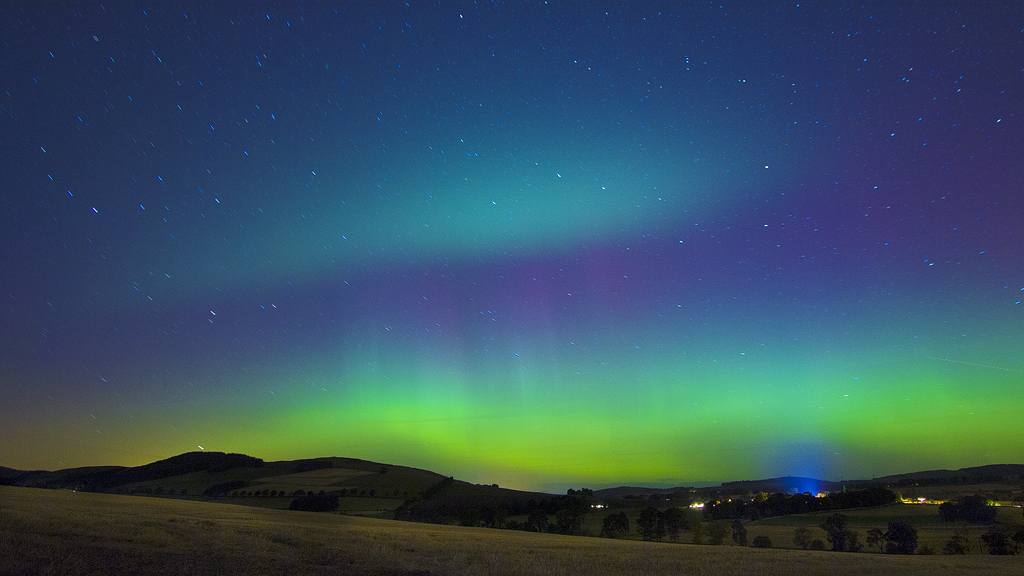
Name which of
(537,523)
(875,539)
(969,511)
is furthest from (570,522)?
(969,511)

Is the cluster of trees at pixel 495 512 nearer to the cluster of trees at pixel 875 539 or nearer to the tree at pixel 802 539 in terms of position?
the tree at pixel 802 539

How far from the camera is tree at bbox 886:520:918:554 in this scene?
49.8 m

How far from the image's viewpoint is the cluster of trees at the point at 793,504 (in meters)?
88.4

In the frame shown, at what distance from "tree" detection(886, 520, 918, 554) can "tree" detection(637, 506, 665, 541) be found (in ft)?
73.3

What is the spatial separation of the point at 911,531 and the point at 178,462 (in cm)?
13284

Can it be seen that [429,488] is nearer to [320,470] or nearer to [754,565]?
[320,470]

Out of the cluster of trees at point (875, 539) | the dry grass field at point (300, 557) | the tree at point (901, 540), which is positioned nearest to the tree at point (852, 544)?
the cluster of trees at point (875, 539)

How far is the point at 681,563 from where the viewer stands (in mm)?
24531

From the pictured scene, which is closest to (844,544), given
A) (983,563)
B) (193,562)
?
(983,563)

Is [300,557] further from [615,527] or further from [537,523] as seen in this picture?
[537,523]

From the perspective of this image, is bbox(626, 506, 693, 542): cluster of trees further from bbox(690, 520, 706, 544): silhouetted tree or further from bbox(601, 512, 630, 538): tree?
bbox(690, 520, 706, 544): silhouetted tree

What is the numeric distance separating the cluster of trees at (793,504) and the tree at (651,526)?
717 inches

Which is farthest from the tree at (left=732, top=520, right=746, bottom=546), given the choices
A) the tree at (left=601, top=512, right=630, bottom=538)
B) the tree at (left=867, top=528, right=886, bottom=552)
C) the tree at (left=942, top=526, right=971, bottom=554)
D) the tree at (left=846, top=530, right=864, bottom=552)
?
the tree at (left=942, top=526, right=971, bottom=554)

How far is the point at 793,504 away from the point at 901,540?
44.0m
